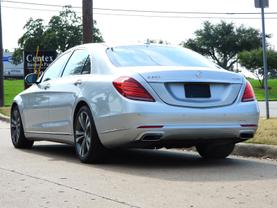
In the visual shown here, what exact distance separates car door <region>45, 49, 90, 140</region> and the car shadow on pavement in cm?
50

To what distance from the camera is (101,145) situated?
7754mm

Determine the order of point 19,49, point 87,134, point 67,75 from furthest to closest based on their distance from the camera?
1. point 19,49
2. point 67,75
3. point 87,134

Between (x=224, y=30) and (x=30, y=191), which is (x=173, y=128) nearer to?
(x=30, y=191)

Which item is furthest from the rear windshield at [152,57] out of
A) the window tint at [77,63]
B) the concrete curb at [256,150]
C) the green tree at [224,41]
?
the green tree at [224,41]

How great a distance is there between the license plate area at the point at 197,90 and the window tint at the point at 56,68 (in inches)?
97.9

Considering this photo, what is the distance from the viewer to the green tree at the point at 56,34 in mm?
67625

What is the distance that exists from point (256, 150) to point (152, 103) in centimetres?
221

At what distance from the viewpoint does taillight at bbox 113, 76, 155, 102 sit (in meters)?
7.21

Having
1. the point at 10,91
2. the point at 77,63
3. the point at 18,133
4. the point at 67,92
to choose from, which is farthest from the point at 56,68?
the point at 10,91

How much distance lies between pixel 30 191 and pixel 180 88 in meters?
2.23

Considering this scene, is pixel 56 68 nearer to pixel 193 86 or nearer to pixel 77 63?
pixel 77 63

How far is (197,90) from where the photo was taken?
745 centimetres

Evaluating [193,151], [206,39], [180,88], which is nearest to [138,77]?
[180,88]

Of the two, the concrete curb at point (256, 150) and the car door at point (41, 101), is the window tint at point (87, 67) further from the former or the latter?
the concrete curb at point (256, 150)
